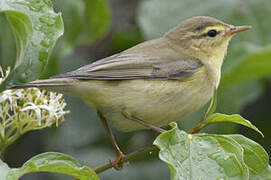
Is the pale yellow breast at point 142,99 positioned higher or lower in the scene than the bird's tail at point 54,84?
lower

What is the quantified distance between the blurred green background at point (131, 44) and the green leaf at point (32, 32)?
1442 millimetres

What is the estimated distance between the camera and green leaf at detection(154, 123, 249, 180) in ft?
7.16

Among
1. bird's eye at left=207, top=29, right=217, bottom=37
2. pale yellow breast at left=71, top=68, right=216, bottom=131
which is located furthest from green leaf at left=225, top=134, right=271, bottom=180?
bird's eye at left=207, top=29, right=217, bottom=37

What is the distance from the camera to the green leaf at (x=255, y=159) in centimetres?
243

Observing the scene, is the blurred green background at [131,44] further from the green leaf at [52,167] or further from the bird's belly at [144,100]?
the green leaf at [52,167]

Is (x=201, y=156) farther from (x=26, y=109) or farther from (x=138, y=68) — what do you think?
(x=138, y=68)

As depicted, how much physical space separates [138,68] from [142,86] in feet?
0.72

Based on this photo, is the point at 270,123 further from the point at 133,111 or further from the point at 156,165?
the point at 133,111

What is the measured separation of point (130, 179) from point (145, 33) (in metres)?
1.30

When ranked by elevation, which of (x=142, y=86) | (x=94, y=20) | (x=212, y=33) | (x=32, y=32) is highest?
(x=32, y=32)

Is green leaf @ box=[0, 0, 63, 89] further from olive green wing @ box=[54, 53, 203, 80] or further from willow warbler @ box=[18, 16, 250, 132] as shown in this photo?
olive green wing @ box=[54, 53, 203, 80]

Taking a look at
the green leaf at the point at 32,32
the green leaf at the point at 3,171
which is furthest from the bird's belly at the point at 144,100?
the green leaf at the point at 3,171

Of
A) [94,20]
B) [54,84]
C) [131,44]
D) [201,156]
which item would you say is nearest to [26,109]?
[54,84]

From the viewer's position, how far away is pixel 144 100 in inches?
132
